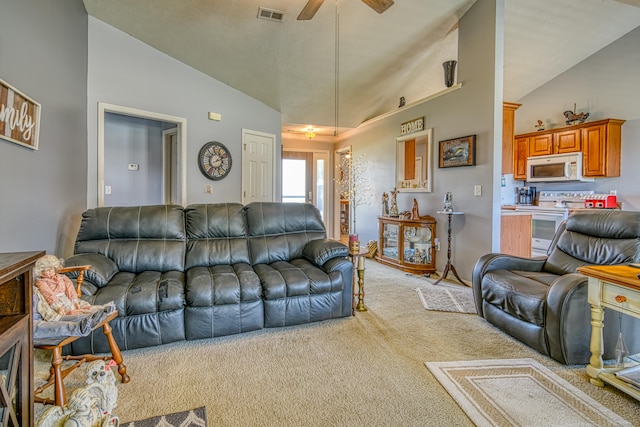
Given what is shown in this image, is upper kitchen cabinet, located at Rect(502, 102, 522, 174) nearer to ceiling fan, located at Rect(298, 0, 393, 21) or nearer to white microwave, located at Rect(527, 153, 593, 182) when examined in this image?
white microwave, located at Rect(527, 153, 593, 182)

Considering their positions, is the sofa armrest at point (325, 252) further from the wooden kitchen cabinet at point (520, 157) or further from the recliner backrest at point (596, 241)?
the wooden kitchen cabinet at point (520, 157)

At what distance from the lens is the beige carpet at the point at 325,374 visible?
1.63 m

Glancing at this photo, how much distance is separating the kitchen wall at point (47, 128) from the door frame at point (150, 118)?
0.62 feet

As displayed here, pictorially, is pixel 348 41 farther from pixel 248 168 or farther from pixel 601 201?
pixel 601 201

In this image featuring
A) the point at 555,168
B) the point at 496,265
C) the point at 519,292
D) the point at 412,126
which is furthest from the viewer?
the point at 555,168

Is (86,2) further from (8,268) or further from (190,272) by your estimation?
(8,268)

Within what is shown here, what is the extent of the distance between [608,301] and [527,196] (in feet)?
15.2

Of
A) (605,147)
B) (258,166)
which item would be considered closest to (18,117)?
(258,166)

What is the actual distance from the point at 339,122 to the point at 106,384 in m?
5.58

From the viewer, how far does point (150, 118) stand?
4.30m

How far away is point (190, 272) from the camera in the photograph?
8.77ft

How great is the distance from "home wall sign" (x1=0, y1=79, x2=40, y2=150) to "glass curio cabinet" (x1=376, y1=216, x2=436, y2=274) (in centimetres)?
419

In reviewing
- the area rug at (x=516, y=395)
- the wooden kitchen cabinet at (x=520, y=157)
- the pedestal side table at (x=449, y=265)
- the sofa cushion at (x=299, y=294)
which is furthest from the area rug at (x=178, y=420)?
the wooden kitchen cabinet at (x=520, y=157)

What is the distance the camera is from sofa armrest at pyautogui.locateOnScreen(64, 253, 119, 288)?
7.54ft
